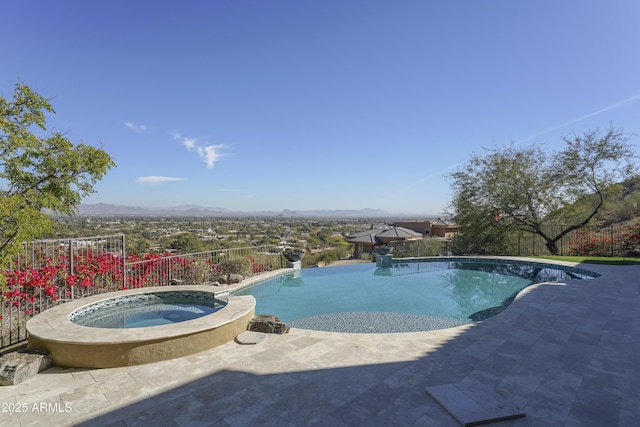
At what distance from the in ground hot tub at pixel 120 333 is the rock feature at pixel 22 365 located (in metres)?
0.11

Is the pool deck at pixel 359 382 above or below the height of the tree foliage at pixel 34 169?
below

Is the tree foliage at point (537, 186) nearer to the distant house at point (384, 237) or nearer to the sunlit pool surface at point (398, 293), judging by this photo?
the sunlit pool surface at point (398, 293)

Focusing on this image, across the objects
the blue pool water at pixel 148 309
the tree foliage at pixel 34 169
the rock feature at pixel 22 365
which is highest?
the tree foliage at pixel 34 169

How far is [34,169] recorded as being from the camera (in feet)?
19.4

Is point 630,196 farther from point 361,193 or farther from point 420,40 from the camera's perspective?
point 361,193

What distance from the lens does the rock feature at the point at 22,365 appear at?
334 cm

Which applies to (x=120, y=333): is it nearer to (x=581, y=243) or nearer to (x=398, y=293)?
(x=398, y=293)

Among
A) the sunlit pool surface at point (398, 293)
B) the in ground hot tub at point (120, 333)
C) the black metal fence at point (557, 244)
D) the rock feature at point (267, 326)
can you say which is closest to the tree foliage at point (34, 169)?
the in ground hot tub at point (120, 333)

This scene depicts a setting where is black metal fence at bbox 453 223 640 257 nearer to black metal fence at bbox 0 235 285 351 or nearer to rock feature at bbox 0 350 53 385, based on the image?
black metal fence at bbox 0 235 285 351

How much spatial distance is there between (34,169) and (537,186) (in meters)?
18.6

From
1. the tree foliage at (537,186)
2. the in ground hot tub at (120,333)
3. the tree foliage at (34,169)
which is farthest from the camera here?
the tree foliage at (537,186)

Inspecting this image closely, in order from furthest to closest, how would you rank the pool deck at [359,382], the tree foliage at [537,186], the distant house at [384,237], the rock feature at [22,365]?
the distant house at [384,237], the tree foliage at [537,186], the rock feature at [22,365], the pool deck at [359,382]

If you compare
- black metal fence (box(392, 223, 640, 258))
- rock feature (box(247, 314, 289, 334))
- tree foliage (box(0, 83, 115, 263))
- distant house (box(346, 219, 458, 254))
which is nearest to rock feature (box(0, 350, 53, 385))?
tree foliage (box(0, 83, 115, 263))

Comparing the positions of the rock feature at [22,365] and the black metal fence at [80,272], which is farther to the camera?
the black metal fence at [80,272]
